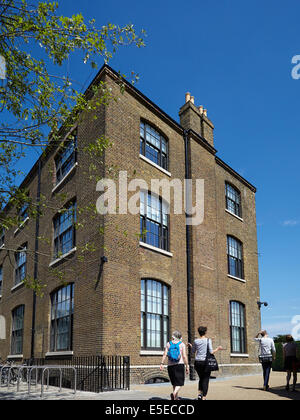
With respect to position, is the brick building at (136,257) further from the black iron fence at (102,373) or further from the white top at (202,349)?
the white top at (202,349)

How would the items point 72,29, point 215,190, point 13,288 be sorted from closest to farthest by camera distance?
point 72,29 → point 215,190 → point 13,288

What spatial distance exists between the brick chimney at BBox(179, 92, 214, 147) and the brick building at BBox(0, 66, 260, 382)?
8 cm

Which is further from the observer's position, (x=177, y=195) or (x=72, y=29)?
(x=177, y=195)

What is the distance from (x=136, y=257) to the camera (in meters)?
15.3

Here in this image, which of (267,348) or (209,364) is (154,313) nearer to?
(267,348)

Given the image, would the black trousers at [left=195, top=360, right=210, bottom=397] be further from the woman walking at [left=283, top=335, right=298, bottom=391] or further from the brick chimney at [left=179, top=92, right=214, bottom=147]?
the brick chimney at [left=179, top=92, right=214, bottom=147]

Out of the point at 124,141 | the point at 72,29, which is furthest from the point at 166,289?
the point at 72,29

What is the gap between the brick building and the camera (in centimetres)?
1429

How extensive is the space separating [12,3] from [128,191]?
7.71 metres

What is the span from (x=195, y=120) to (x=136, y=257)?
901cm

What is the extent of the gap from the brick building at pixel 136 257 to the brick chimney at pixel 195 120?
0.25 ft

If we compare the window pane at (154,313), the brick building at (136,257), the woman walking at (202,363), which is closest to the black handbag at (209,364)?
the woman walking at (202,363)

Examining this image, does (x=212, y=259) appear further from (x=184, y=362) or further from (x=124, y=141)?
(x=184, y=362)
